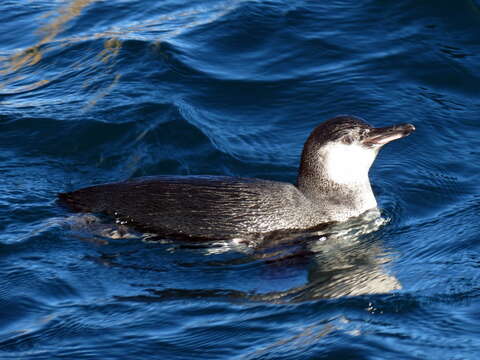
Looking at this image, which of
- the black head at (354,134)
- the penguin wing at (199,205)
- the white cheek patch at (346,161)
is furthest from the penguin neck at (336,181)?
the penguin wing at (199,205)

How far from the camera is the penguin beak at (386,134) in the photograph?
8719 mm

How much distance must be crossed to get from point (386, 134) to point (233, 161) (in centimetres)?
232

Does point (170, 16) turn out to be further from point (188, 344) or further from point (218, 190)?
point (188, 344)

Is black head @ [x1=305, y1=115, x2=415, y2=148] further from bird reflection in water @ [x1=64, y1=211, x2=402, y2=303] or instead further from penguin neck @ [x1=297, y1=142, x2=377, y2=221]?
bird reflection in water @ [x1=64, y1=211, x2=402, y2=303]

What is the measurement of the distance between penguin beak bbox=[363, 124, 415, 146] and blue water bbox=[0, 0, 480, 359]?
2.93 ft

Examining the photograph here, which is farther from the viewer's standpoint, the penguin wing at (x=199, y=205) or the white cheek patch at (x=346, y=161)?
the white cheek patch at (x=346, y=161)

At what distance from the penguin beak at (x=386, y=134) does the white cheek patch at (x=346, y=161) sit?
0.38 feet

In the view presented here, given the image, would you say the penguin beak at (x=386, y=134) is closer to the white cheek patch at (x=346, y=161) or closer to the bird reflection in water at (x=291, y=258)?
the white cheek patch at (x=346, y=161)

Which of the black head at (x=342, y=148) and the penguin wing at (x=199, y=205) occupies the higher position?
the black head at (x=342, y=148)

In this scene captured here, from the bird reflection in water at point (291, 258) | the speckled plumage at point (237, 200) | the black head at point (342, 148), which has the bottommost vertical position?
the bird reflection in water at point (291, 258)

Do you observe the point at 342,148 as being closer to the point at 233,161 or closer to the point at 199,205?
the point at 199,205

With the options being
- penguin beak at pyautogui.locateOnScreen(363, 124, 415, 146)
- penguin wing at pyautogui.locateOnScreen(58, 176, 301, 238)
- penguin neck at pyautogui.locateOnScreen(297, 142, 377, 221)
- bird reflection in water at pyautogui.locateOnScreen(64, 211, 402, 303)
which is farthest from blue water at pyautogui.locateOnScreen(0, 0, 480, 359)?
penguin beak at pyautogui.locateOnScreen(363, 124, 415, 146)

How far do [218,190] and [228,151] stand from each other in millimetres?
2146

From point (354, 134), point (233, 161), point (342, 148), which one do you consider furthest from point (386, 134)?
point (233, 161)
